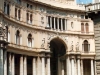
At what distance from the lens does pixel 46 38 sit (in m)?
62.7

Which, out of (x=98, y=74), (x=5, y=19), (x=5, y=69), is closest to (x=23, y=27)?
(x=5, y=19)

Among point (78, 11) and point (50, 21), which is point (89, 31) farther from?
point (50, 21)

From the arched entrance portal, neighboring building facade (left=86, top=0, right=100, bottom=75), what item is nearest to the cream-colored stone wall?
the arched entrance portal

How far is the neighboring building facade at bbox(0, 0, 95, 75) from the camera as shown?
53188 millimetres

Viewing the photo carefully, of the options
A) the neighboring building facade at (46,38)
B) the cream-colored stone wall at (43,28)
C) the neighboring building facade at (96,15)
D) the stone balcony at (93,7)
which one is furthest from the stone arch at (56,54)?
the stone balcony at (93,7)

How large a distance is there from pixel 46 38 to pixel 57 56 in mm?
8162

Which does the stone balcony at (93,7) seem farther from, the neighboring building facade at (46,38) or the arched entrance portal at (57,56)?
the arched entrance portal at (57,56)

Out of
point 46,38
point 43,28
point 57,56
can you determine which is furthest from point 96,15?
point 57,56

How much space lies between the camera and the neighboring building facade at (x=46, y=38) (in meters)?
53.2

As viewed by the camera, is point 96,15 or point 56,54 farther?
point 56,54

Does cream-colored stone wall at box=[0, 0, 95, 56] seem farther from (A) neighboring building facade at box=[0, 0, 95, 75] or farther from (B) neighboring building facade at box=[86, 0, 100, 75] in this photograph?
(B) neighboring building facade at box=[86, 0, 100, 75]

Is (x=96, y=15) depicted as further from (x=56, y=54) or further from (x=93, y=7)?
(x=56, y=54)

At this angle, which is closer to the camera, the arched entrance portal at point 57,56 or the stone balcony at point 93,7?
the stone balcony at point 93,7

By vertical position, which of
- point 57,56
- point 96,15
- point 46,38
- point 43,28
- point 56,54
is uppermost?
point 96,15
